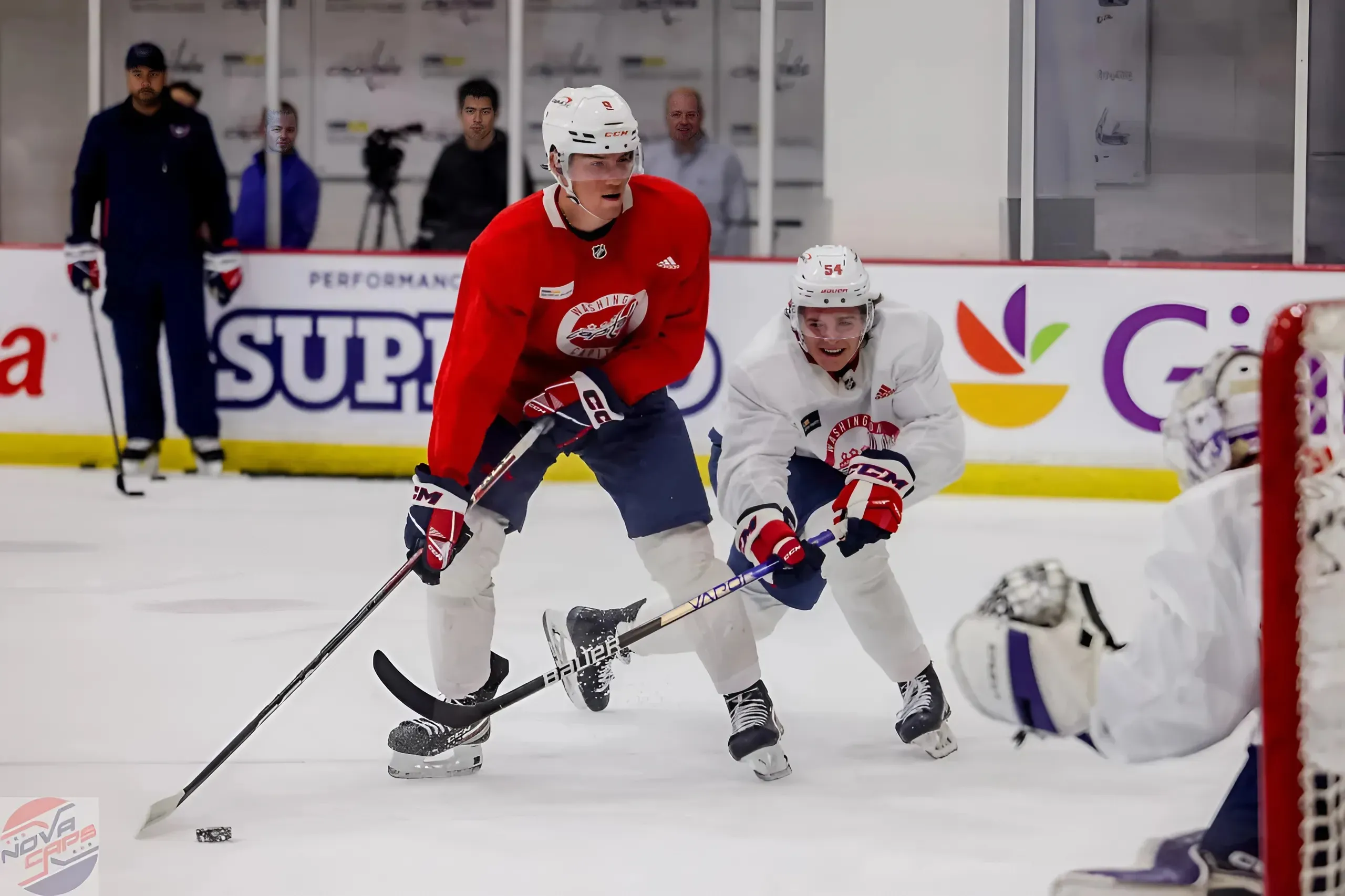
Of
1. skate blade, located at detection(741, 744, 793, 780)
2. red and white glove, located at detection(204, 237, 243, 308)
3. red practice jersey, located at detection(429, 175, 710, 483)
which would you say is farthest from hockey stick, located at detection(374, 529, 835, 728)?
red and white glove, located at detection(204, 237, 243, 308)

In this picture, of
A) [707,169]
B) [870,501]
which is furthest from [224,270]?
[870,501]

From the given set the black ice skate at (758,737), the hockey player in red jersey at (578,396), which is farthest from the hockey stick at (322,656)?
the black ice skate at (758,737)

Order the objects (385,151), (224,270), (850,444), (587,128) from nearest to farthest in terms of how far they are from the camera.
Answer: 1. (587,128)
2. (850,444)
3. (224,270)
4. (385,151)

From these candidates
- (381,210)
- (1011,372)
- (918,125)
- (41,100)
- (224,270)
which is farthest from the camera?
(41,100)

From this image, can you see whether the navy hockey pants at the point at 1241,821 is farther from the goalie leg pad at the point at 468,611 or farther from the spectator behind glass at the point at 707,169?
the spectator behind glass at the point at 707,169

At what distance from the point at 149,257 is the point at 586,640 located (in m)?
3.50

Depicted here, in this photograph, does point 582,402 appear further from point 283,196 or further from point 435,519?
point 283,196

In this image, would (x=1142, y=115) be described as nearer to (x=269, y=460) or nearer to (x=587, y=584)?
(x=587, y=584)

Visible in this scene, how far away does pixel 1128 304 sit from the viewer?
206 inches

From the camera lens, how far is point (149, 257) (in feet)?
18.9

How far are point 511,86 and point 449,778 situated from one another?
159 inches

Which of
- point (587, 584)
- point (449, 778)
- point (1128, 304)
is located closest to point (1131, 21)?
point (1128, 304)

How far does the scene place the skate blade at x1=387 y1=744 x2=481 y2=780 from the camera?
2.50 m

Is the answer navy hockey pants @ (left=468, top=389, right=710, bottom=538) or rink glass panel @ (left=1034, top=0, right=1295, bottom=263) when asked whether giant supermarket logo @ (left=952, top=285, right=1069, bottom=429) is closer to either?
rink glass panel @ (left=1034, top=0, right=1295, bottom=263)
